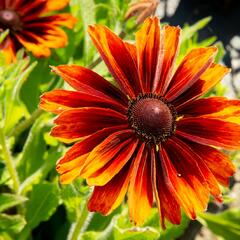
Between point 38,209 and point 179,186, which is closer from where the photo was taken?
point 179,186

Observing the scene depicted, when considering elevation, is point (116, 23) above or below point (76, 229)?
above

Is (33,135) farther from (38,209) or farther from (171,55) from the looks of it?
(171,55)

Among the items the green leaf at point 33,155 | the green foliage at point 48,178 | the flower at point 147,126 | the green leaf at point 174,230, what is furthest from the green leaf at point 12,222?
the flower at point 147,126

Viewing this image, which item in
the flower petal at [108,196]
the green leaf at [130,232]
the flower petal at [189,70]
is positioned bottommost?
the green leaf at [130,232]

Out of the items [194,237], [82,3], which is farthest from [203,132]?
[194,237]

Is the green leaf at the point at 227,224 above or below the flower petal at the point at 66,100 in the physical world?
below

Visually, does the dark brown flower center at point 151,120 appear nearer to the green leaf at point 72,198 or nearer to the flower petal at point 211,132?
the flower petal at point 211,132

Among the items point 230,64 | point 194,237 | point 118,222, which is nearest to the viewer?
point 118,222
